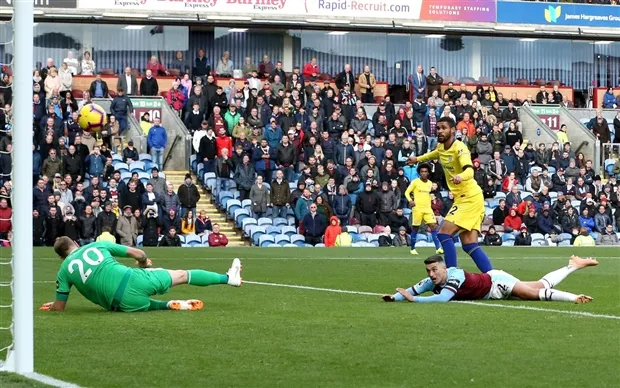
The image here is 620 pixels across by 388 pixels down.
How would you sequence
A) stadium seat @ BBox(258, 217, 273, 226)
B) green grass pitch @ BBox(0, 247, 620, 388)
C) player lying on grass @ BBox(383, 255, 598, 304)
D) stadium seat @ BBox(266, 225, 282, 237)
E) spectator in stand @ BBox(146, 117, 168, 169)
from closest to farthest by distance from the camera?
green grass pitch @ BBox(0, 247, 620, 388) → player lying on grass @ BBox(383, 255, 598, 304) → stadium seat @ BBox(266, 225, 282, 237) → stadium seat @ BBox(258, 217, 273, 226) → spectator in stand @ BBox(146, 117, 168, 169)

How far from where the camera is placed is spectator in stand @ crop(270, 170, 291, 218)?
33.7 meters

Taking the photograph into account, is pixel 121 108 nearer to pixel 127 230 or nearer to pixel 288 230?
pixel 127 230

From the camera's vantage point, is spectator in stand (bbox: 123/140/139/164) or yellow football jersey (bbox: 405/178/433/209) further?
spectator in stand (bbox: 123/140/139/164)

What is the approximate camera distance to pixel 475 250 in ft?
49.6

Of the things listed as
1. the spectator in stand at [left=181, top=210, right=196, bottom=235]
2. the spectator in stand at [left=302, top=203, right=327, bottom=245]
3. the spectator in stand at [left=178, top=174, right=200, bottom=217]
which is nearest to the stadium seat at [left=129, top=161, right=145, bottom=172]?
the spectator in stand at [left=178, top=174, right=200, bottom=217]

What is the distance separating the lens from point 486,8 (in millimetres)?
47031

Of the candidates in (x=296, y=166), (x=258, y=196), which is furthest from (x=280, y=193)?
(x=296, y=166)

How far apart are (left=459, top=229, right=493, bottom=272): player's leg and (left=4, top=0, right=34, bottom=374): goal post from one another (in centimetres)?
791

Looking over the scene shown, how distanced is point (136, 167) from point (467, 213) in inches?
782

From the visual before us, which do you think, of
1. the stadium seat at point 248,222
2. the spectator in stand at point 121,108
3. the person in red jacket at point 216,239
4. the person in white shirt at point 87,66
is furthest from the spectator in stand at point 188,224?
the person in white shirt at point 87,66

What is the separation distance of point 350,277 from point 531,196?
61.9 ft

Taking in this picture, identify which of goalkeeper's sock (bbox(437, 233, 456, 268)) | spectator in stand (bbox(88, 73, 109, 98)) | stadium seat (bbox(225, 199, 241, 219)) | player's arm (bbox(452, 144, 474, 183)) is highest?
spectator in stand (bbox(88, 73, 109, 98))

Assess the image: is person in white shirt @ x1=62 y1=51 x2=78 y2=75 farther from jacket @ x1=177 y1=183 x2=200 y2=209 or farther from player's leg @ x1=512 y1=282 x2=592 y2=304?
player's leg @ x1=512 y1=282 x2=592 y2=304

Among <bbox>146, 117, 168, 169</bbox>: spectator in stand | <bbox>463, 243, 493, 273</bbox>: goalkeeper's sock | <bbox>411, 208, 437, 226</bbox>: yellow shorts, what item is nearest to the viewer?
<bbox>463, 243, 493, 273</bbox>: goalkeeper's sock
